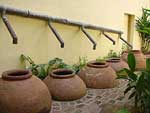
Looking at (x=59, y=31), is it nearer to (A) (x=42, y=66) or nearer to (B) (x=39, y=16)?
(B) (x=39, y=16)

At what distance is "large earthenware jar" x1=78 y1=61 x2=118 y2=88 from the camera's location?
492 centimetres

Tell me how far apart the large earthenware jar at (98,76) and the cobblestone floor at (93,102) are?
11 centimetres

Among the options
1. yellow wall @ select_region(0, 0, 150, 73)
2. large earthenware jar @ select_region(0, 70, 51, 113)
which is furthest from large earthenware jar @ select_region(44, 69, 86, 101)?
yellow wall @ select_region(0, 0, 150, 73)

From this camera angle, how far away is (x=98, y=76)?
16.1ft

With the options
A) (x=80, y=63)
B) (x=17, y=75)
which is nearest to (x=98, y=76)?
(x=80, y=63)

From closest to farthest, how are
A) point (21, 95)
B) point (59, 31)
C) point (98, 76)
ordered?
point (21, 95)
point (98, 76)
point (59, 31)

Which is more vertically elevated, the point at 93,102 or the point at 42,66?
the point at 42,66

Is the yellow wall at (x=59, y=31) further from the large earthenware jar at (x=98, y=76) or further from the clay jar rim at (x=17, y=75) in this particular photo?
the large earthenware jar at (x=98, y=76)

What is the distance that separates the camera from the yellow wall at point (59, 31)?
455 cm

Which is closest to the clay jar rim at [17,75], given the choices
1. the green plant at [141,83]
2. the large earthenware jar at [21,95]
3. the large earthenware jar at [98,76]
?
the large earthenware jar at [21,95]

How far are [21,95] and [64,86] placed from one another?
861 mm

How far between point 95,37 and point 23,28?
256 centimetres

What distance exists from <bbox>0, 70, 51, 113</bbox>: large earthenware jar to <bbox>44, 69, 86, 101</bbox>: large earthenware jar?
0.52 meters

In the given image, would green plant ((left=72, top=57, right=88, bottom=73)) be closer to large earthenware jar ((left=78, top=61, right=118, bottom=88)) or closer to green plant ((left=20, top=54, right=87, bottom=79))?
green plant ((left=20, top=54, right=87, bottom=79))
